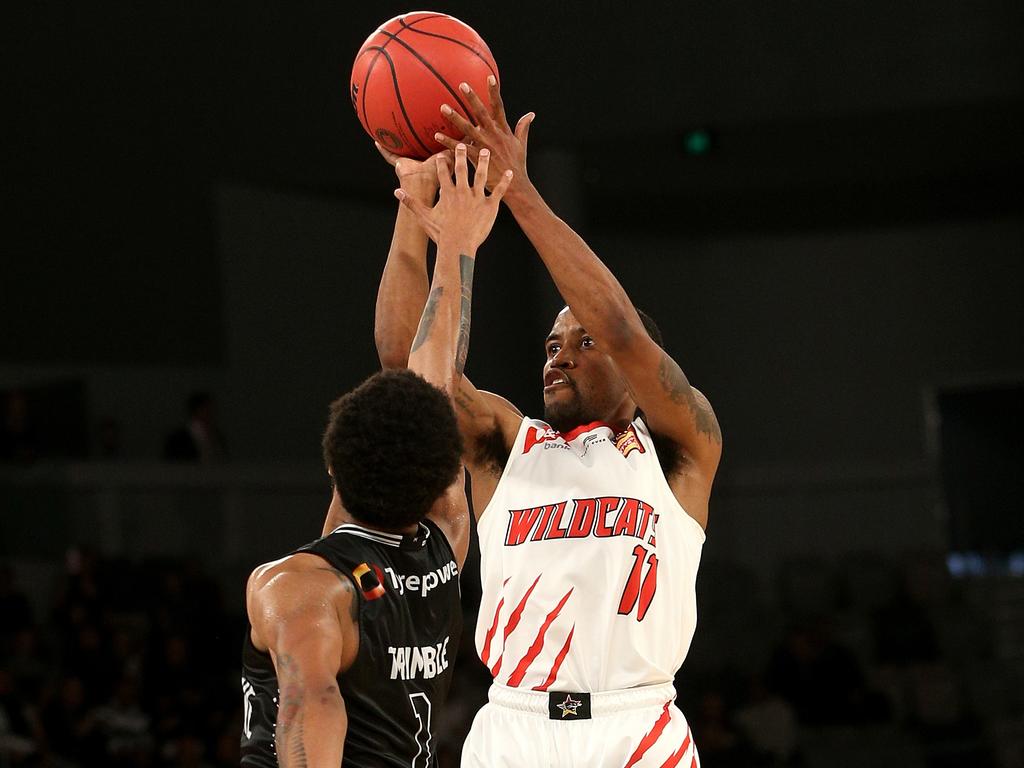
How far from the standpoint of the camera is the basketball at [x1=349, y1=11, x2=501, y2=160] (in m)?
4.36

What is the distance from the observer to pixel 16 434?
12.0m

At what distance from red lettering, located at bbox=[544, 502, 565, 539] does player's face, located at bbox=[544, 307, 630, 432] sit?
35 cm

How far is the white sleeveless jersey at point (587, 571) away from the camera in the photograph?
4.32 meters

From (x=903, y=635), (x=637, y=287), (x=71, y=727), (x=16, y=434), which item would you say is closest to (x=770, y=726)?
(x=903, y=635)

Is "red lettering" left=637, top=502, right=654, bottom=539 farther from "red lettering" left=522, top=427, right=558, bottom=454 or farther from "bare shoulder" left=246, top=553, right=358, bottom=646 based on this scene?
"bare shoulder" left=246, top=553, right=358, bottom=646

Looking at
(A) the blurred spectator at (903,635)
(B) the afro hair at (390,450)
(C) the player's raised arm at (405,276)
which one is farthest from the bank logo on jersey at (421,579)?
(A) the blurred spectator at (903,635)

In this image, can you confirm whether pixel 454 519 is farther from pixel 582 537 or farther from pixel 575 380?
pixel 575 380

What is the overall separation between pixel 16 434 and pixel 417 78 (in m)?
8.59

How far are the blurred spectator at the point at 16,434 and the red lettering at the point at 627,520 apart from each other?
8.63m

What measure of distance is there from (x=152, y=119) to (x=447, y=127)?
10.2m

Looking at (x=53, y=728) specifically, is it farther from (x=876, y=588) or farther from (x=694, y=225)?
(x=694, y=225)

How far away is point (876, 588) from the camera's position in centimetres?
1412

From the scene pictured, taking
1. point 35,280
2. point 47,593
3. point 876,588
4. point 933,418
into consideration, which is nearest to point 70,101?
point 35,280

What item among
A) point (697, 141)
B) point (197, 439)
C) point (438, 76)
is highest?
point (697, 141)
